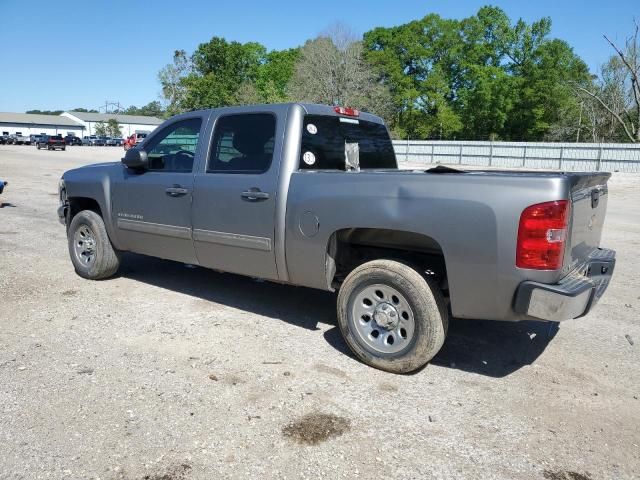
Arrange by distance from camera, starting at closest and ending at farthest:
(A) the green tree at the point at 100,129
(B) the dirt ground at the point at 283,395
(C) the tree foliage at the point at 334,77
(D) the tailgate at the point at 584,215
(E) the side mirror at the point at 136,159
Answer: (B) the dirt ground at the point at 283,395 → (D) the tailgate at the point at 584,215 → (E) the side mirror at the point at 136,159 → (C) the tree foliage at the point at 334,77 → (A) the green tree at the point at 100,129

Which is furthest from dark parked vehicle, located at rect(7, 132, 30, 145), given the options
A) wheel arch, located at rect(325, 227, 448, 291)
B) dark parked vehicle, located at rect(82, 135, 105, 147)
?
wheel arch, located at rect(325, 227, 448, 291)

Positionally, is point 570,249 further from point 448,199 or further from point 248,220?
point 248,220

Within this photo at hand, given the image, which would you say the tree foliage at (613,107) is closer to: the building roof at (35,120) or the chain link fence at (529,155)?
the chain link fence at (529,155)

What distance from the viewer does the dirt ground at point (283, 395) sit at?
9.35 feet

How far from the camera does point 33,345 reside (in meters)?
4.30

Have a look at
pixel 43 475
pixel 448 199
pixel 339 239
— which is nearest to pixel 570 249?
pixel 448 199

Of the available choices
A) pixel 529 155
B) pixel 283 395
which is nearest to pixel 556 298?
pixel 283 395

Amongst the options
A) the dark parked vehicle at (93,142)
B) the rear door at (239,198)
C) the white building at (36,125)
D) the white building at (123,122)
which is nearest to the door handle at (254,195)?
the rear door at (239,198)

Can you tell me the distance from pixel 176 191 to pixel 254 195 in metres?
1.04

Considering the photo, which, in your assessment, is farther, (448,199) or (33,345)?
(33,345)

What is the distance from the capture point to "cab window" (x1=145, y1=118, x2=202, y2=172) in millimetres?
5148

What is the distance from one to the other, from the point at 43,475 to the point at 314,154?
298 centimetres

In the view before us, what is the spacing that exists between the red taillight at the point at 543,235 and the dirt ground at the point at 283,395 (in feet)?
3.19

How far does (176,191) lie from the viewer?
5.07 metres
